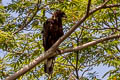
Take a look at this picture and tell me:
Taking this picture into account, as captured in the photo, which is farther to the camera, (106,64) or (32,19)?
(106,64)

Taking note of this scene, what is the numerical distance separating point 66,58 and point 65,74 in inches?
54.1

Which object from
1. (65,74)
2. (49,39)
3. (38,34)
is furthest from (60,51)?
(65,74)

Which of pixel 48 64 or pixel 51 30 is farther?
pixel 51 30

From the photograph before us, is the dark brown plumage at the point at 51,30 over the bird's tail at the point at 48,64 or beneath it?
over

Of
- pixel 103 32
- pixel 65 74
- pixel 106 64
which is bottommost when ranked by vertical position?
pixel 65 74

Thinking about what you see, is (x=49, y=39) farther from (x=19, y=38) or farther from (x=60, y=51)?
(x=19, y=38)

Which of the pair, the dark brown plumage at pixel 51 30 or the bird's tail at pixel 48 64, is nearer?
the bird's tail at pixel 48 64

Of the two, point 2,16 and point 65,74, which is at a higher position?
point 2,16

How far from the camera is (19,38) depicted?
23.8 feet

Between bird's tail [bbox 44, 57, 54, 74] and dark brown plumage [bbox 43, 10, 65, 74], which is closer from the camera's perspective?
bird's tail [bbox 44, 57, 54, 74]

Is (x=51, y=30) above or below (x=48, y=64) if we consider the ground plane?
above

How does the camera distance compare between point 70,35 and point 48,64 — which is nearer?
point 48,64

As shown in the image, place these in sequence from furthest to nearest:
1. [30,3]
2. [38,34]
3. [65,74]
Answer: [65,74]
[38,34]
[30,3]

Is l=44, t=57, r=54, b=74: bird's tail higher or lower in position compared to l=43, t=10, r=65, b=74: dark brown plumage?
lower
